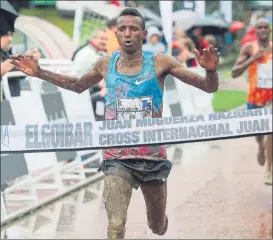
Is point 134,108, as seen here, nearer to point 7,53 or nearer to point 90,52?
point 7,53

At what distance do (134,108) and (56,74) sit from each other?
67 centimetres

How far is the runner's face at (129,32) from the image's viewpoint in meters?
6.30

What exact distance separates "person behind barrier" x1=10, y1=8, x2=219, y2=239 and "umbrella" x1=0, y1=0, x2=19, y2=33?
311 cm

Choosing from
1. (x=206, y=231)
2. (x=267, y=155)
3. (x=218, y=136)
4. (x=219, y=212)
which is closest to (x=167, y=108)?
(x=267, y=155)

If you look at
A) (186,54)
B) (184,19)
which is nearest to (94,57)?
(186,54)

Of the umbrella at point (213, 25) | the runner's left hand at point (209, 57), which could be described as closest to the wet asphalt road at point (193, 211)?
the runner's left hand at point (209, 57)

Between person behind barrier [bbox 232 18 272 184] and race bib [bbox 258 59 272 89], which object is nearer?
person behind barrier [bbox 232 18 272 184]

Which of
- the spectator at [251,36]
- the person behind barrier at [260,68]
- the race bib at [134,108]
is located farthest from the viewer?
the spectator at [251,36]

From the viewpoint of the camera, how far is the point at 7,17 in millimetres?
9680

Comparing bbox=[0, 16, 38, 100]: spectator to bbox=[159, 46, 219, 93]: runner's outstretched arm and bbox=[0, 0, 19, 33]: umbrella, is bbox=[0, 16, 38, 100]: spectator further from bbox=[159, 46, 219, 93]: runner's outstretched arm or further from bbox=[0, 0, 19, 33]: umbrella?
bbox=[159, 46, 219, 93]: runner's outstretched arm

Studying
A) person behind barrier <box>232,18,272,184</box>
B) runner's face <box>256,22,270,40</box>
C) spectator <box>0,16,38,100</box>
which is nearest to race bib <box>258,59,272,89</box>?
person behind barrier <box>232,18,272,184</box>

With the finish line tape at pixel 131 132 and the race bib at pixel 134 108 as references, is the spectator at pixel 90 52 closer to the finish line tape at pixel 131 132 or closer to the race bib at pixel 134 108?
the finish line tape at pixel 131 132

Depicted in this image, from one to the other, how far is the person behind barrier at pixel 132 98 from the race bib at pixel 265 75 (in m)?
5.10

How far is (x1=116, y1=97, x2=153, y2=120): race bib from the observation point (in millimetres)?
6402
